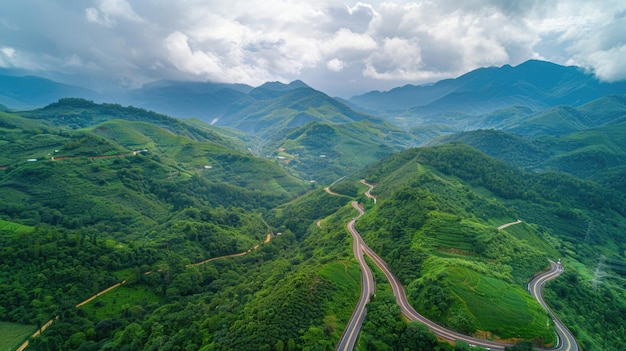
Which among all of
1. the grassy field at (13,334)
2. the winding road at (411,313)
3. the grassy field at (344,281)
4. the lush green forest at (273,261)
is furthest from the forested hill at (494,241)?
the grassy field at (13,334)

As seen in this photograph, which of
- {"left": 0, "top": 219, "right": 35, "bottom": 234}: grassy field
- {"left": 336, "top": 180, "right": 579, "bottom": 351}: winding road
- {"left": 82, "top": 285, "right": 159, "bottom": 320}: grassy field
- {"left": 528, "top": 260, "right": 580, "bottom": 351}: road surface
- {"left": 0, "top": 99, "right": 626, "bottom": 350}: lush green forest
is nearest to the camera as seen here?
{"left": 336, "top": 180, "right": 579, "bottom": 351}: winding road

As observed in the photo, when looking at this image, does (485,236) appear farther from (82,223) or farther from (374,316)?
(82,223)

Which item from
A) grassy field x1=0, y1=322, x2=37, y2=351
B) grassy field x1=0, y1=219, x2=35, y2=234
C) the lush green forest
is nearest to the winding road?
the lush green forest

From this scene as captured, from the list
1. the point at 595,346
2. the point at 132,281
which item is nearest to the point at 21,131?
the point at 132,281

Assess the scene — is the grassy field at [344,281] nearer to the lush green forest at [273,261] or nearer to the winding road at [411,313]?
the lush green forest at [273,261]

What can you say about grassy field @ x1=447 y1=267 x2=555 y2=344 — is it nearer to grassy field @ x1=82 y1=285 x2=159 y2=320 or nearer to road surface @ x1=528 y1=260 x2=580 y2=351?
road surface @ x1=528 y1=260 x2=580 y2=351
